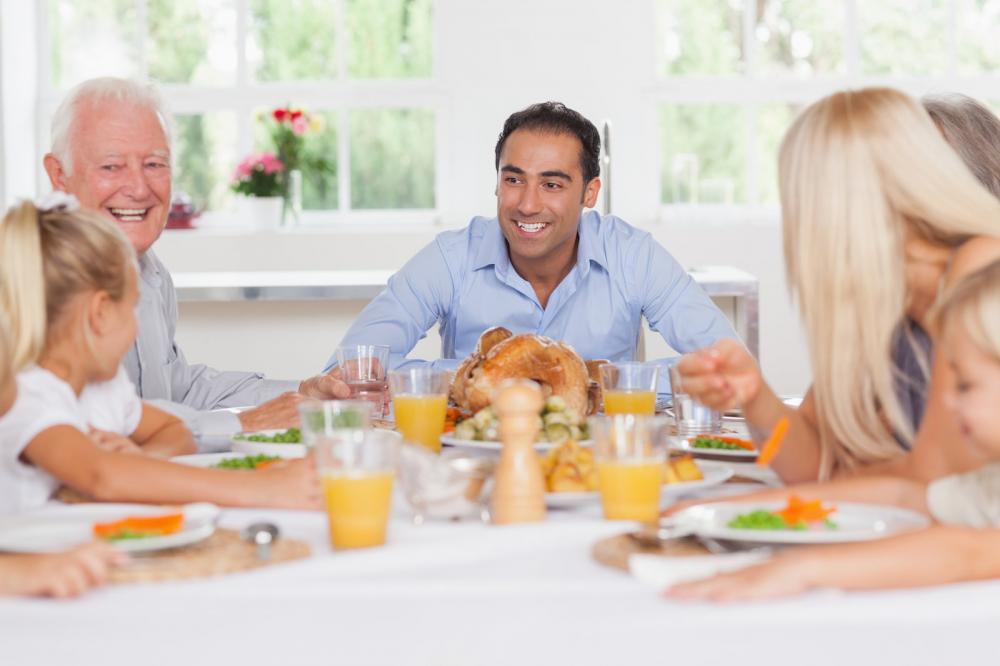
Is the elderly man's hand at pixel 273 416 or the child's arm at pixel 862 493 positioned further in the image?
the elderly man's hand at pixel 273 416

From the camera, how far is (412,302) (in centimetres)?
298

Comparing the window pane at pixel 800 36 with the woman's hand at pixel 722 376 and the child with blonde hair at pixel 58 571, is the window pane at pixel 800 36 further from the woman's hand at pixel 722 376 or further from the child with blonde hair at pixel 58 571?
the child with blonde hair at pixel 58 571

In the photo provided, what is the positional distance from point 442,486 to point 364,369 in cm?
77

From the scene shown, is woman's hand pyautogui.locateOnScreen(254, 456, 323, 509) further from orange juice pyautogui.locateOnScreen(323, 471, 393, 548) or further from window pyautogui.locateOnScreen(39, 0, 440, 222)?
window pyautogui.locateOnScreen(39, 0, 440, 222)

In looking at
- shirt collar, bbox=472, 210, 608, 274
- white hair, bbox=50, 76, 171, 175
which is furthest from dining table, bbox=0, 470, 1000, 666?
shirt collar, bbox=472, 210, 608, 274

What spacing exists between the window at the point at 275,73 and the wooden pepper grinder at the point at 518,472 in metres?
5.07

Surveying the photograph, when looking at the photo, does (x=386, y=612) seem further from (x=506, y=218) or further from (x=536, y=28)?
(x=536, y=28)

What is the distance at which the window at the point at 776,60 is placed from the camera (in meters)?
6.25

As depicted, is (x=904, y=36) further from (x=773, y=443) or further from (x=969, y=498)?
(x=969, y=498)

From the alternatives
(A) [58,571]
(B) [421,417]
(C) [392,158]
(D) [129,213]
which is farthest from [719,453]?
(C) [392,158]

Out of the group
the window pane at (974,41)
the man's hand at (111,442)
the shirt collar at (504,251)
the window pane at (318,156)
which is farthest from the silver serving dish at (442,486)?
the window pane at (974,41)

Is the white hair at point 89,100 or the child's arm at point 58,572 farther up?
the white hair at point 89,100

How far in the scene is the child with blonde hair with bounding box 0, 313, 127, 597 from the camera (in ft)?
3.56

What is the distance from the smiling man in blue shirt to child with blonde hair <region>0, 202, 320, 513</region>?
1311mm
